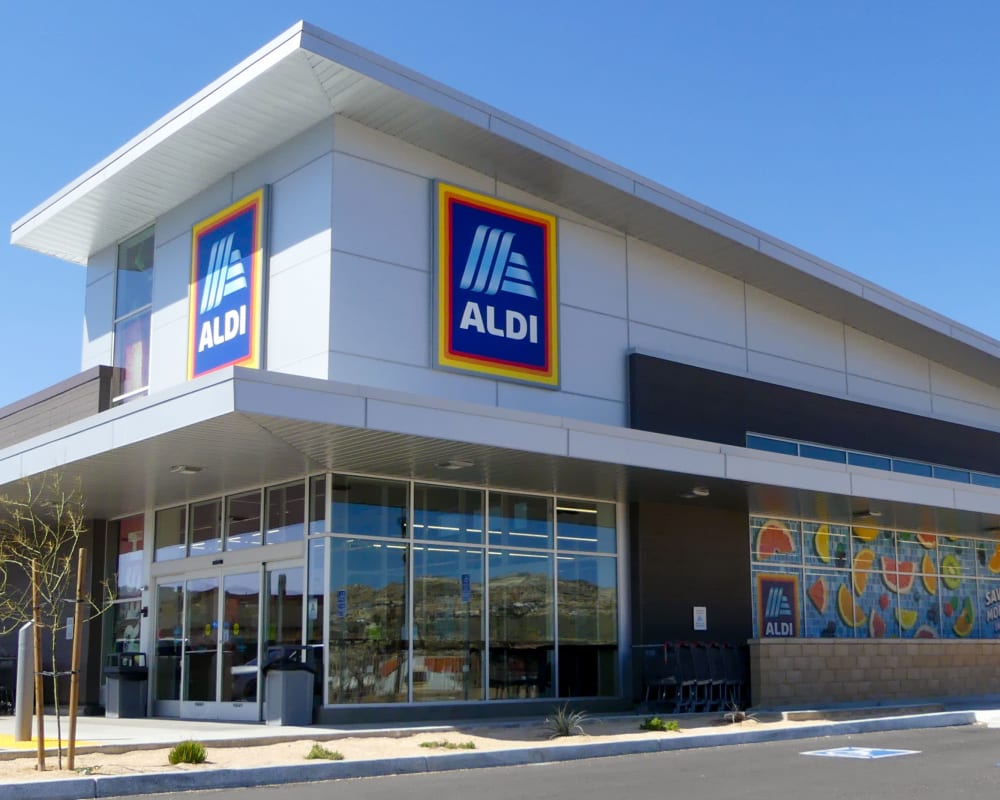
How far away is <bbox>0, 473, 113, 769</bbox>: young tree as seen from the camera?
1923cm

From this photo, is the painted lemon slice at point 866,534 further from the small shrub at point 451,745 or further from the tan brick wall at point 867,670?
the small shrub at point 451,745

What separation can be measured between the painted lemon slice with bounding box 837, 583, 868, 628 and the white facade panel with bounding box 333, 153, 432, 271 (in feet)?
40.1

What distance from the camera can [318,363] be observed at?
60.2ft

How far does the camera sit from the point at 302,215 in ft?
63.1

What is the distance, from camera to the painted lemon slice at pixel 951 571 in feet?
94.8

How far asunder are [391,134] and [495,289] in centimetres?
296

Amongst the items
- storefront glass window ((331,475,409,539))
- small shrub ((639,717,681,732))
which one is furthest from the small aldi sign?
storefront glass window ((331,475,409,539))

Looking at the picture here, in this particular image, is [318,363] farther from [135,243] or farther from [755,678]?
[755,678]

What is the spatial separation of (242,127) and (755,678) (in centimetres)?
1266

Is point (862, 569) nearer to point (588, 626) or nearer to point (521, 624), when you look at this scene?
point (588, 626)

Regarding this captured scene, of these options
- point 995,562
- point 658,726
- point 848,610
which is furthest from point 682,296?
point 995,562

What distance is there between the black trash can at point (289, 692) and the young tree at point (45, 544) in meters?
2.57

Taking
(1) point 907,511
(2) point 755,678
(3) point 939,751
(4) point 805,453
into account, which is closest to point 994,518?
(1) point 907,511

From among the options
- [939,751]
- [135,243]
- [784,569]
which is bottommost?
[939,751]
